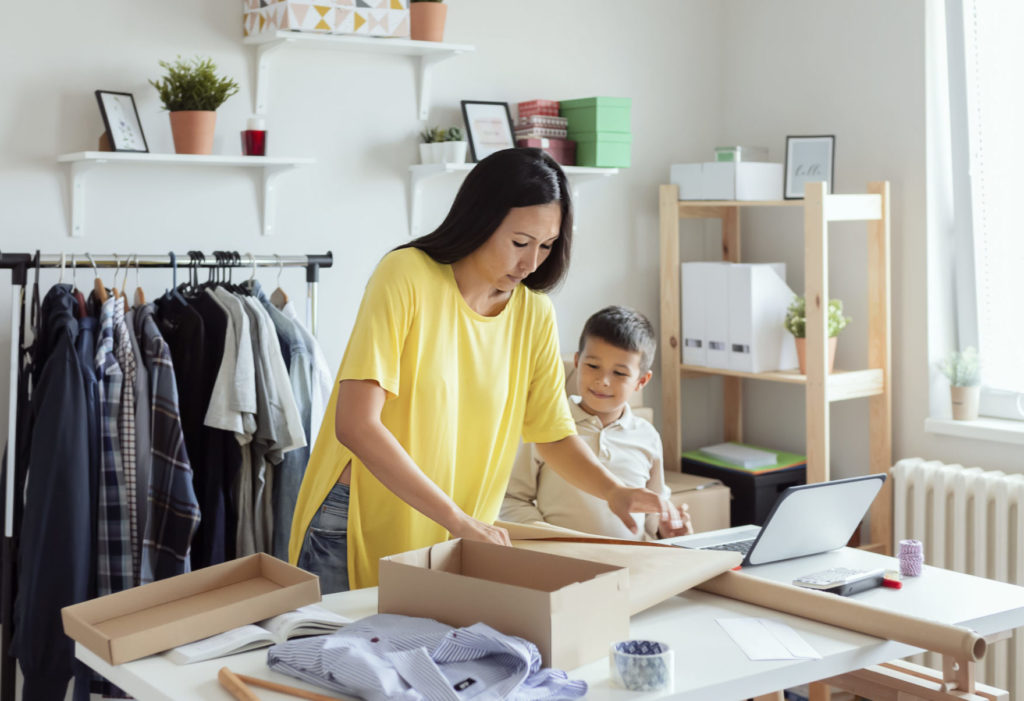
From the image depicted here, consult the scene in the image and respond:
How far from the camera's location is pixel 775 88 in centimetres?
383

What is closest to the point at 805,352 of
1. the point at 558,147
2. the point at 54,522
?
the point at 558,147

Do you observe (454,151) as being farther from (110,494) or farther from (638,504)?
(638,504)

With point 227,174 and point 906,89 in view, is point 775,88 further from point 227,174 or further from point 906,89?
point 227,174

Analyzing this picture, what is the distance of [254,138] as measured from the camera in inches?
117

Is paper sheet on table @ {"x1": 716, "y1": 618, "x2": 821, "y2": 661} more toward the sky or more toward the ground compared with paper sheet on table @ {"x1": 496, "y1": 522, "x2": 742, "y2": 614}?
more toward the ground

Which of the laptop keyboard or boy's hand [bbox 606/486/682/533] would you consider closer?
boy's hand [bbox 606/486/682/533]

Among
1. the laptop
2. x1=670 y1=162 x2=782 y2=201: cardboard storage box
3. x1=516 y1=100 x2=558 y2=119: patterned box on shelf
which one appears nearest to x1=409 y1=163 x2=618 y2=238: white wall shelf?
x1=516 y1=100 x2=558 y2=119: patterned box on shelf

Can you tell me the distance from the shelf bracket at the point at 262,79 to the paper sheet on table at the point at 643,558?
163 cm

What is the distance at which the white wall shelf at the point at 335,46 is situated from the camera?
2.94 metres

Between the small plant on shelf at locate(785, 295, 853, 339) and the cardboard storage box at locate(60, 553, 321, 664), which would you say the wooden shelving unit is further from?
the cardboard storage box at locate(60, 553, 321, 664)

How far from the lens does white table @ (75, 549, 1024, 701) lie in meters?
1.41

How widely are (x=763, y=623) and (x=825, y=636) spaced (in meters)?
0.09

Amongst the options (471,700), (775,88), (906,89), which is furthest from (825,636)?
(775,88)

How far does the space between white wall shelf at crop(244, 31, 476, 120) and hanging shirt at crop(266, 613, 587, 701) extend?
1.91 metres
